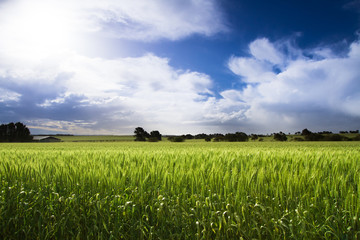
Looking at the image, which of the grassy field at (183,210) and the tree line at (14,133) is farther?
the tree line at (14,133)

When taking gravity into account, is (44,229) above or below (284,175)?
below


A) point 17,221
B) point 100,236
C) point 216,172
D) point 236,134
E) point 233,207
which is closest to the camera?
point 100,236

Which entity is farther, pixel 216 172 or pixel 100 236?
pixel 216 172

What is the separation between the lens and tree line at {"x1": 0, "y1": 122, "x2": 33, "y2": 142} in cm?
8469

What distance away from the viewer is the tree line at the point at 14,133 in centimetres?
8469

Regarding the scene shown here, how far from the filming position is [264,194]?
307 centimetres

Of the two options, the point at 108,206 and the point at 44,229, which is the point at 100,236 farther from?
the point at 44,229

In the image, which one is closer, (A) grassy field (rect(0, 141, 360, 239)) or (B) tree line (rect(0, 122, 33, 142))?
(A) grassy field (rect(0, 141, 360, 239))

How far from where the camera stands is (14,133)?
85.7 metres

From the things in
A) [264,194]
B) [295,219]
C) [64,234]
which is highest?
[264,194]

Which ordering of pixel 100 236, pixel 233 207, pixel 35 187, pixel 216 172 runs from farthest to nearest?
pixel 35 187, pixel 216 172, pixel 233 207, pixel 100 236

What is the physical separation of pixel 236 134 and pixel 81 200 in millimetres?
67765

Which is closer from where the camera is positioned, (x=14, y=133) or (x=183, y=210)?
(x=183, y=210)

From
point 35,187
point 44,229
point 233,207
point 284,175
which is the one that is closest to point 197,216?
point 233,207
